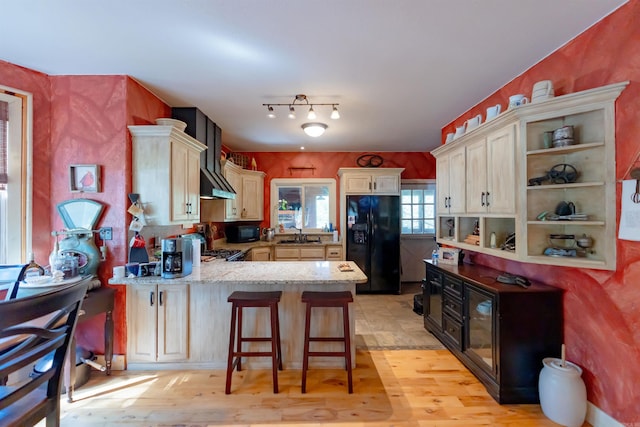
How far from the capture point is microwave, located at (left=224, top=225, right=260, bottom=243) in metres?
4.91

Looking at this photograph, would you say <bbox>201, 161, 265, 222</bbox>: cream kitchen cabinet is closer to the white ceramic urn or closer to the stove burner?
the stove burner

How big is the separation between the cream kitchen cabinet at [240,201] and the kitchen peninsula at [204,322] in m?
1.91

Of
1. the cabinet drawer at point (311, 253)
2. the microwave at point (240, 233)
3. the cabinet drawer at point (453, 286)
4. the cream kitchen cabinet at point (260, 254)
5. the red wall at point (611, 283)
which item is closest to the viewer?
the red wall at point (611, 283)

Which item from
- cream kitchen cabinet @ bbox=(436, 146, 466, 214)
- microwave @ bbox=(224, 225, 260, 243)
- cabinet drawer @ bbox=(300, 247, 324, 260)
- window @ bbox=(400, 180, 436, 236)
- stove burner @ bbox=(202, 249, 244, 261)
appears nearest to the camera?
cream kitchen cabinet @ bbox=(436, 146, 466, 214)

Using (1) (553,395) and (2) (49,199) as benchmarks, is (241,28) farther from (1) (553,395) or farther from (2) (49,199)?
(1) (553,395)

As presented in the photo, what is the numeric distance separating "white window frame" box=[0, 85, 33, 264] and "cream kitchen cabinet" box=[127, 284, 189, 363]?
94cm

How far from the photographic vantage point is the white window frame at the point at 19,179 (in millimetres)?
2318

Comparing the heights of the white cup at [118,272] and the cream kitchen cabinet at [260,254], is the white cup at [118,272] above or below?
above

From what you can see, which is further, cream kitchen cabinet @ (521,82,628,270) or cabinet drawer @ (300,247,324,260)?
cabinet drawer @ (300,247,324,260)

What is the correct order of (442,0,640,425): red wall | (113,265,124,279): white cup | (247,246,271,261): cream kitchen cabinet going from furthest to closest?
(247,246,271,261): cream kitchen cabinet < (113,265,124,279): white cup < (442,0,640,425): red wall

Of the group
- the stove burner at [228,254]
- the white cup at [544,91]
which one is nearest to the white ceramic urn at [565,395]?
the white cup at [544,91]

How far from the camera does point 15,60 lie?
2279mm

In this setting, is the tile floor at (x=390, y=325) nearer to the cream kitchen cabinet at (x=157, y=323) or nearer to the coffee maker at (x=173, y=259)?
the cream kitchen cabinet at (x=157, y=323)

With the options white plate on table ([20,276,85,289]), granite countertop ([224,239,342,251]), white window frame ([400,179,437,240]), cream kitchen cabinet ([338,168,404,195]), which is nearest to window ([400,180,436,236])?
white window frame ([400,179,437,240])
